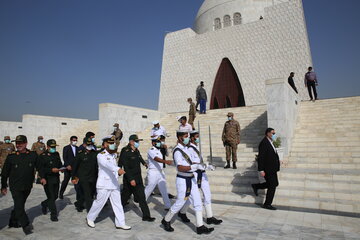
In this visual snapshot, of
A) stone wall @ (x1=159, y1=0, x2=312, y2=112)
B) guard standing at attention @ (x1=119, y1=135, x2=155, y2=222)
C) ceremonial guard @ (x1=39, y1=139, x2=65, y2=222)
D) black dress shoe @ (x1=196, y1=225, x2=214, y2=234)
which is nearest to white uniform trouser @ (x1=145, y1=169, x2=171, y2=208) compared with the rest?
guard standing at attention @ (x1=119, y1=135, x2=155, y2=222)

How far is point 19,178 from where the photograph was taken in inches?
163

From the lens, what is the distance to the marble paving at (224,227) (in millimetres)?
3643

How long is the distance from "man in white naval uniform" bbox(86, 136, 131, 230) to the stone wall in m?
15.9

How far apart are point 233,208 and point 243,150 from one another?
376cm

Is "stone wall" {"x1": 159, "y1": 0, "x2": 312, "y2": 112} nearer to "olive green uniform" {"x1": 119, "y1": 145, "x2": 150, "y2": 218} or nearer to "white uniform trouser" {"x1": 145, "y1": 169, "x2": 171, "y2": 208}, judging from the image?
"white uniform trouser" {"x1": 145, "y1": 169, "x2": 171, "y2": 208}

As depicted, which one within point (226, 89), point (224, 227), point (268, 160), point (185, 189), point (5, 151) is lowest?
point (224, 227)

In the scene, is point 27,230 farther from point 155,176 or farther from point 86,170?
point 155,176

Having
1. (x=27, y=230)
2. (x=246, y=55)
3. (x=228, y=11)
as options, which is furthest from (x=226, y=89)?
(x=27, y=230)

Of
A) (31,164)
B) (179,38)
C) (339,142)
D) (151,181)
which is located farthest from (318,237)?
(179,38)

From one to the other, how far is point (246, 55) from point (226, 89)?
3.28 metres

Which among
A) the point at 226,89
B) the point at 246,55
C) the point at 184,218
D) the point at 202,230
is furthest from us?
the point at 226,89

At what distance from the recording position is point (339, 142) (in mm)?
7812

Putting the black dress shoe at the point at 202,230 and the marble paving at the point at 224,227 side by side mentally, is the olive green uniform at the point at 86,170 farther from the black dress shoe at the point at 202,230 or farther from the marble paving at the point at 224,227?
the black dress shoe at the point at 202,230

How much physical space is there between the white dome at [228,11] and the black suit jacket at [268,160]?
69.3ft
